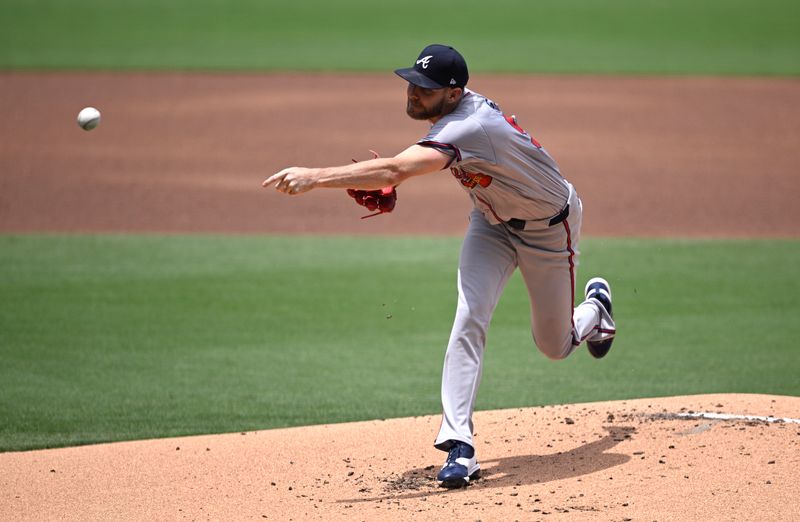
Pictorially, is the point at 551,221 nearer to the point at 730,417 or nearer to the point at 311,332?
the point at 730,417

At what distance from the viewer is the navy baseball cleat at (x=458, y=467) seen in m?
5.00

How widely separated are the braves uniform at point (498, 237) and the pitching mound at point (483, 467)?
44cm

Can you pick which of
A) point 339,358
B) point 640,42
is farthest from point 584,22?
point 339,358

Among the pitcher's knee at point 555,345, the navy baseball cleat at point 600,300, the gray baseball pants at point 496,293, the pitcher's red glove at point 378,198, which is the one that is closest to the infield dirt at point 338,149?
the navy baseball cleat at point 600,300

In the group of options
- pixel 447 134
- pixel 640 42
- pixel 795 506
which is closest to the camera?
pixel 795 506

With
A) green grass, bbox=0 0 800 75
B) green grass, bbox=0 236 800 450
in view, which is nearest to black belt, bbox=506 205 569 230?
green grass, bbox=0 236 800 450

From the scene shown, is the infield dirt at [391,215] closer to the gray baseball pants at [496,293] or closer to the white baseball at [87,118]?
the gray baseball pants at [496,293]

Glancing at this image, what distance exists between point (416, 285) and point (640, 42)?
18768mm

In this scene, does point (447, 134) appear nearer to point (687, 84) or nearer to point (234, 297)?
point (234, 297)

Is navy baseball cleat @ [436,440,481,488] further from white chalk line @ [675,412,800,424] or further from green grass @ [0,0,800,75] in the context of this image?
green grass @ [0,0,800,75]

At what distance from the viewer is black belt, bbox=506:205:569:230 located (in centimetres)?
541

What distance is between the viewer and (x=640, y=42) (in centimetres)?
2695

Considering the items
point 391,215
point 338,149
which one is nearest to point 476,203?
point 391,215

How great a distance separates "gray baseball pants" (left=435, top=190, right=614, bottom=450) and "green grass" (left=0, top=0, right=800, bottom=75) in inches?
684
